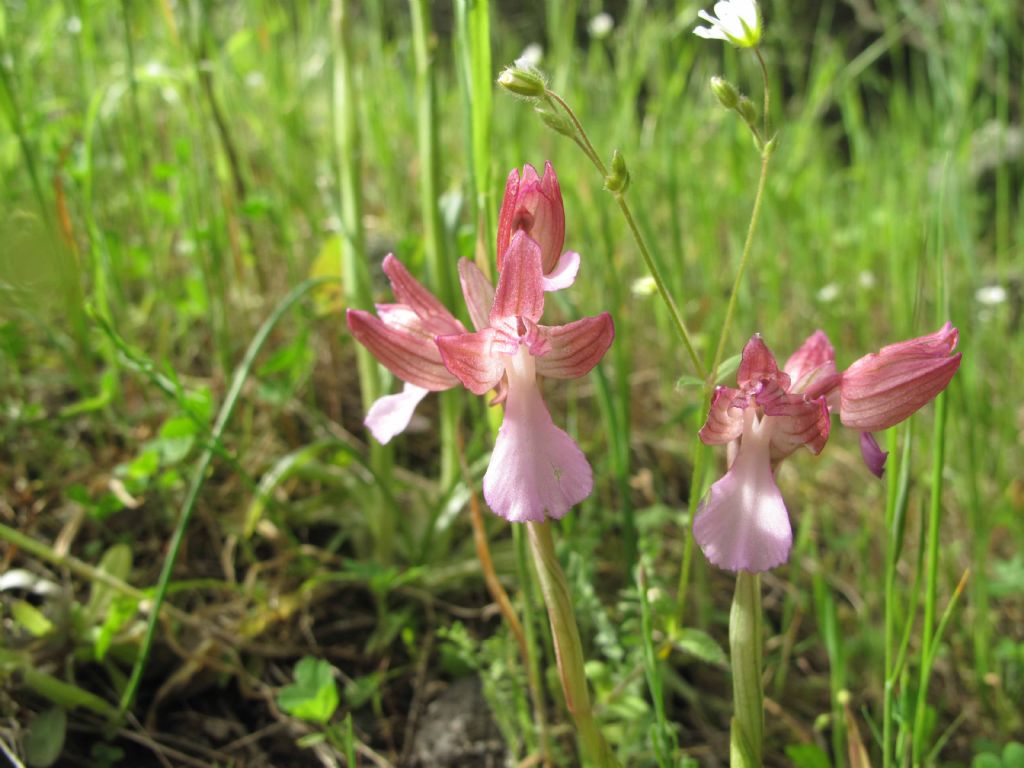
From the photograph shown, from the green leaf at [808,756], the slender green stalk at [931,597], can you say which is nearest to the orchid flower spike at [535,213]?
the slender green stalk at [931,597]

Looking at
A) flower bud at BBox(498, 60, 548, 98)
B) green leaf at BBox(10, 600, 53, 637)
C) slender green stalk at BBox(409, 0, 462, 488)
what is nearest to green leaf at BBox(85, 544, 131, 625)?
green leaf at BBox(10, 600, 53, 637)

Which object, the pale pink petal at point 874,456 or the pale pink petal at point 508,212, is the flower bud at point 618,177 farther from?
the pale pink petal at point 874,456

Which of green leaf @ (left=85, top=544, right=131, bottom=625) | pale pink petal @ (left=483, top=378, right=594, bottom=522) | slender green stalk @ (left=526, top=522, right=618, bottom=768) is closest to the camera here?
pale pink petal @ (left=483, top=378, right=594, bottom=522)

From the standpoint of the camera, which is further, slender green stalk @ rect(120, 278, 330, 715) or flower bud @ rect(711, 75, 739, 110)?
slender green stalk @ rect(120, 278, 330, 715)

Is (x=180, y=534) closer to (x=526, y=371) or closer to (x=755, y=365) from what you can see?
(x=526, y=371)

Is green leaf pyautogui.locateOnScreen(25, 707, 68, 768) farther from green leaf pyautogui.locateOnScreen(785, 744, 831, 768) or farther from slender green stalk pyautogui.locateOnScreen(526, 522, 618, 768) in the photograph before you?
green leaf pyautogui.locateOnScreen(785, 744, 831, 768)

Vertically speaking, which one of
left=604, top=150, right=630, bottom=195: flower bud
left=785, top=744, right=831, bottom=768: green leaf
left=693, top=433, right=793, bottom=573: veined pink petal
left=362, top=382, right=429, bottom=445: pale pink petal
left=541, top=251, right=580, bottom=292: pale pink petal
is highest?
left=604, top=150, right=630, bottom=195: flower bud

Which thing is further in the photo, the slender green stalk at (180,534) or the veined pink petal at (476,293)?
the slender green stalk at (180,534)

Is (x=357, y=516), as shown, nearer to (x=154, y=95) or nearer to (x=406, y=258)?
(x=406, y=258)
